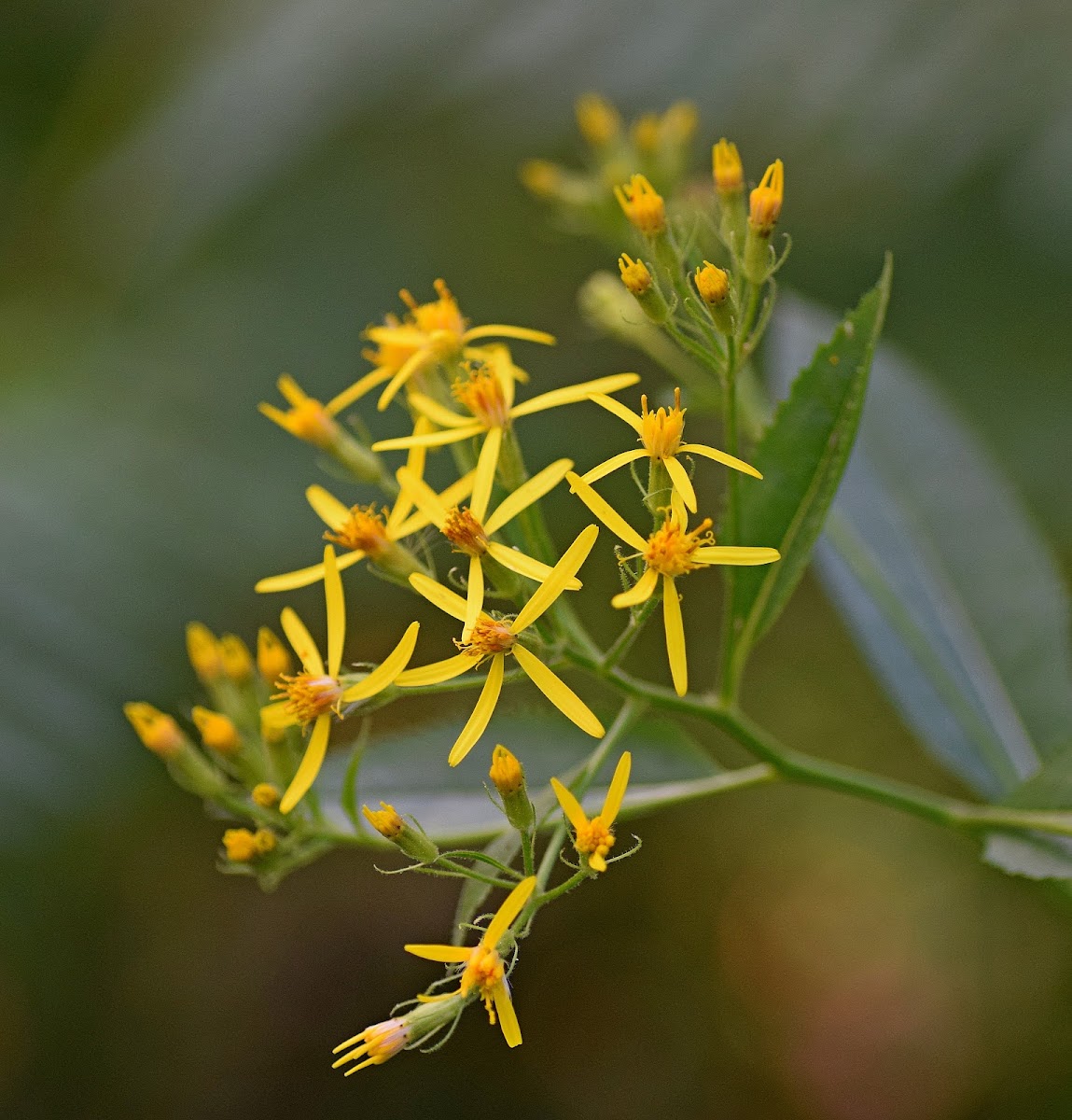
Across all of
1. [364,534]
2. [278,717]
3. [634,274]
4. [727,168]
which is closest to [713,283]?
[634,274]

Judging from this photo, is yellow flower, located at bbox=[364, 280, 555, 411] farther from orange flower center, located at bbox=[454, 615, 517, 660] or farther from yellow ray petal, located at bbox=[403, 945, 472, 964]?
yellow ray petal, located at bbox=[403, 945, 472, 964]

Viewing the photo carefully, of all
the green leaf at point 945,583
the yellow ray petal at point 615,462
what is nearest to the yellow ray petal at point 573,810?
the yellow ray petal at point 615,462

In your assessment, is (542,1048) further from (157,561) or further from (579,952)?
(157,561)

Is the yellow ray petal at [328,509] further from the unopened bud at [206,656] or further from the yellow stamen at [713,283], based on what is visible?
the yellow stamen at [713,283]

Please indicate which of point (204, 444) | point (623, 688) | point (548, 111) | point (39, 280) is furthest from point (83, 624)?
point (623, 688)

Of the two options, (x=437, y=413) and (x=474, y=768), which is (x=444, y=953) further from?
(x=437, y=413)

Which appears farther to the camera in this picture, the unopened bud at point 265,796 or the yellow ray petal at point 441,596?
the unopened bud at point 265,796
